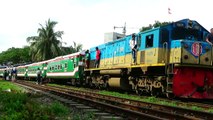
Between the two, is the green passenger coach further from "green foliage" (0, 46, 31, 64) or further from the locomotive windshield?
"green foliage" (0, 46, 31, 64)

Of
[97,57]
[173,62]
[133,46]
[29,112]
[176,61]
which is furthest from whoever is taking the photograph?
[97,57]

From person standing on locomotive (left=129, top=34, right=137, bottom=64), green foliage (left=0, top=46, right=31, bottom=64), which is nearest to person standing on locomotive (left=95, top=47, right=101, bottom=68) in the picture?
person standing on locomotive (left=129, top=34, right=137, bottom=64)

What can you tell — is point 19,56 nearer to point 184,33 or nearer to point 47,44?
point 47,44

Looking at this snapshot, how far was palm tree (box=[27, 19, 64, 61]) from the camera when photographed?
200ft

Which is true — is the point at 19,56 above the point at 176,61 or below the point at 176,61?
above

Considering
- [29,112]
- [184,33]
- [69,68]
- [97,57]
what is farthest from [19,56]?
[29,112]

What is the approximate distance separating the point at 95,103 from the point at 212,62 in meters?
5.74

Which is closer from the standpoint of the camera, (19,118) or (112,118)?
(19,118)

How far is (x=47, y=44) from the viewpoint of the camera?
6188 cm

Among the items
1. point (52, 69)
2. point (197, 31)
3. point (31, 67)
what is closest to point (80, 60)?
point (52, 69)

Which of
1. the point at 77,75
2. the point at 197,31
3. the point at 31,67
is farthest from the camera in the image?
the point at 31,67

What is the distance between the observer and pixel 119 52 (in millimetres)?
18703

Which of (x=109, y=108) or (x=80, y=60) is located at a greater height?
(x=80, y=60)

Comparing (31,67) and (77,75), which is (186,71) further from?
(31,67)
